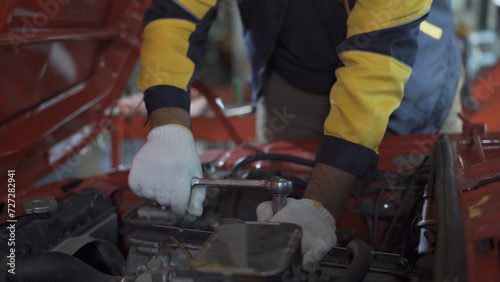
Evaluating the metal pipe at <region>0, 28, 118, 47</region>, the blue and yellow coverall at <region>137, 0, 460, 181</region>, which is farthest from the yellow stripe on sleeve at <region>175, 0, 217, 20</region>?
the metal pipe at <region>0, 28, 118, 47</region>

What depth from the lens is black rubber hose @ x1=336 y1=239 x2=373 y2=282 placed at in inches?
29.7

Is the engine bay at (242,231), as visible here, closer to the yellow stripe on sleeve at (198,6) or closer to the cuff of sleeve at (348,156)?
the cuff of sleeve at (348,156)

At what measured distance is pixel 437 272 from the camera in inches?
22.4

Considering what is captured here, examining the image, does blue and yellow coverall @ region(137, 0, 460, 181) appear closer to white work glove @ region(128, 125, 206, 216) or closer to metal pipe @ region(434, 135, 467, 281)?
white work glove @ region(128, 125, 206, 216)

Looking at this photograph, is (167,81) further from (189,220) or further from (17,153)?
(17,153)

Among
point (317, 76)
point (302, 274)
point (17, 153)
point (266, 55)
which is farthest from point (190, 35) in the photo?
point (302, 274)

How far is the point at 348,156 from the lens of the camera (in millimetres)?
1093

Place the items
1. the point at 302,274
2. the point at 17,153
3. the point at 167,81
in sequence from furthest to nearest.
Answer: the point at 17,153 < the point at 167,81 < the point at 302,274

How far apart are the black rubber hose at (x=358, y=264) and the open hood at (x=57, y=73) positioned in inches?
37.3

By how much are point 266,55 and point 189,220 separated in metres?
0.69

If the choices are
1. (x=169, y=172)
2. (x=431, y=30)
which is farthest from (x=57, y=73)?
(x=431, y=30)

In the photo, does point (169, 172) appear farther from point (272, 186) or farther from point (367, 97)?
point (367, 97)

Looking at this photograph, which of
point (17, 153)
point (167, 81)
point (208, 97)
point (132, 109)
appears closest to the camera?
point (167, 81)

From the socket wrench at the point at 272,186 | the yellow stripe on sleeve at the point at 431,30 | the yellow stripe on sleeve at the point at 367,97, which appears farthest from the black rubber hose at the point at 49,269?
the yellow stripe on sleeve at the point at 431,30
